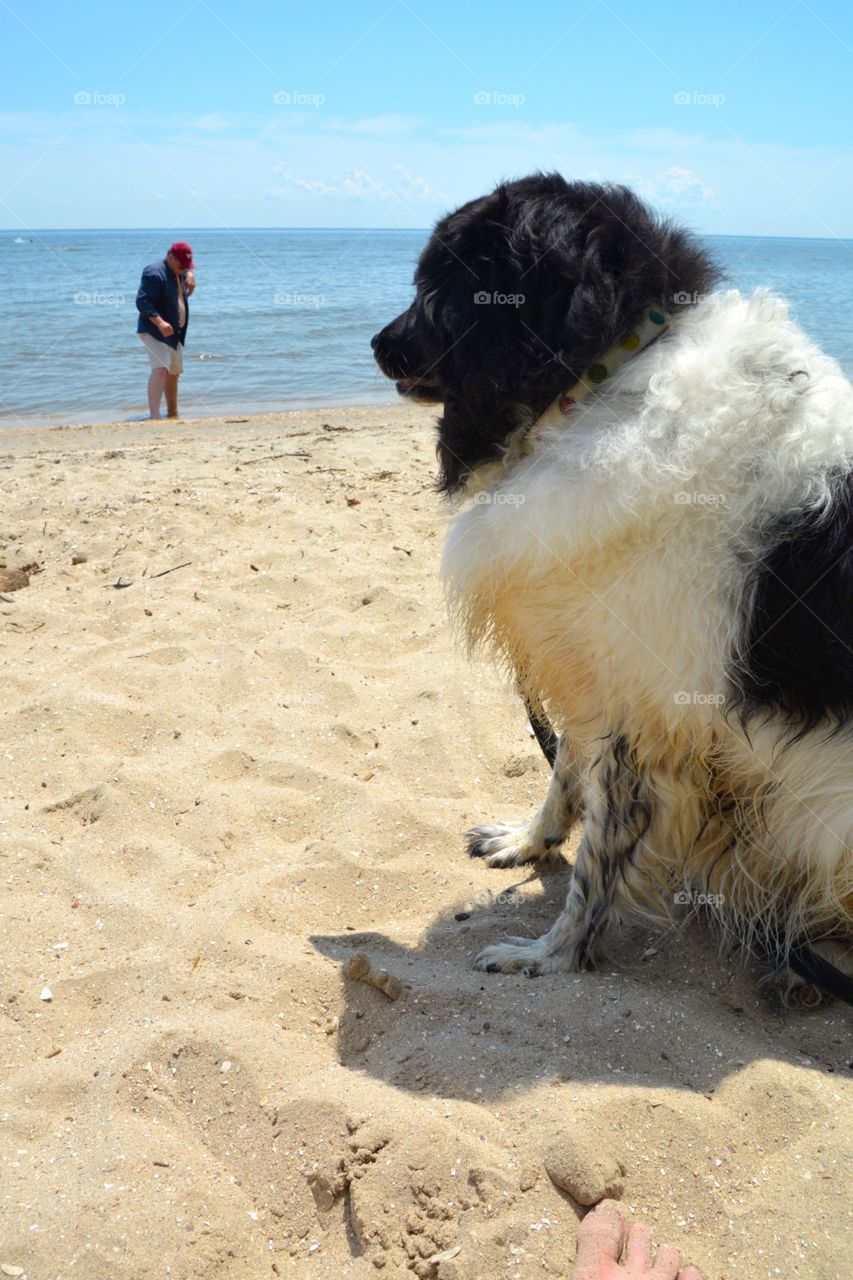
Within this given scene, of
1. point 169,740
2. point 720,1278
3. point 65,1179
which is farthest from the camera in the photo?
point 169,740

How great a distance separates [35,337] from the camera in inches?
633

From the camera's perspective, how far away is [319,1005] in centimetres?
248

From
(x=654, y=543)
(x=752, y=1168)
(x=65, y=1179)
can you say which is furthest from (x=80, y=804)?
(x=752, y=1168)

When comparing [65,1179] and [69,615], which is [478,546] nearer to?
[65,1179]

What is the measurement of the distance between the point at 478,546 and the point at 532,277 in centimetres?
71

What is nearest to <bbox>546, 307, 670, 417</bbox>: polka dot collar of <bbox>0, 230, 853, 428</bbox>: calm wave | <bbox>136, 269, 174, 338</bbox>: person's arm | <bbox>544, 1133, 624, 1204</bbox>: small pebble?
<bbox>0, 230, 853, 428</bbox>: calm wave

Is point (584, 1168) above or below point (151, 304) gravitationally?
below

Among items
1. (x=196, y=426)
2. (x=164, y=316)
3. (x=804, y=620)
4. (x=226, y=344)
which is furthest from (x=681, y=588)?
(x=226, y=344)

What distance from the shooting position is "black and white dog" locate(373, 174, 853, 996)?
2.26 meters

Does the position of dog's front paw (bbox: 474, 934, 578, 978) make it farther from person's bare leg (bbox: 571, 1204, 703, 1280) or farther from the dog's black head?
the dog's black head

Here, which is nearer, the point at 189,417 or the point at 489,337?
the point at 489,337

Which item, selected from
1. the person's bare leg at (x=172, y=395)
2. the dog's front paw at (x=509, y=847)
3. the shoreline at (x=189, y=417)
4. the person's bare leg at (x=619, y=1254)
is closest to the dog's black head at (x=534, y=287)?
the dog's front paw at (x=509, y=847)

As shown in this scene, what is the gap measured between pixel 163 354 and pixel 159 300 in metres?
0.56

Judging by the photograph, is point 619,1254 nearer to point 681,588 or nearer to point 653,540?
point 681,588
